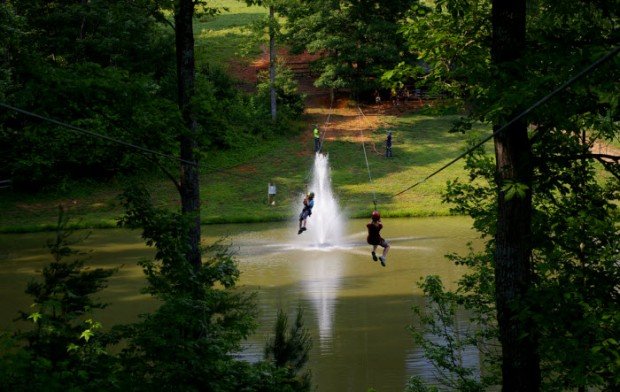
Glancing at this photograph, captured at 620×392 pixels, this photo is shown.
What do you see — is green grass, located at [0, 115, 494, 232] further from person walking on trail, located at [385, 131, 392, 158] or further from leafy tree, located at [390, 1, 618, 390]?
leafy tree, located at [390, 1, 618, 390]

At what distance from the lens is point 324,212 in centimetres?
3033

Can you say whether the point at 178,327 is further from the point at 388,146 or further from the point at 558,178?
the point at 388,146

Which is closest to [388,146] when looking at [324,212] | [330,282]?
[324,212]

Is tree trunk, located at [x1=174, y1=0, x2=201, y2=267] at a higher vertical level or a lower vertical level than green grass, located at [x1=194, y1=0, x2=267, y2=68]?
lower

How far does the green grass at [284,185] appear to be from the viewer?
1200 inches

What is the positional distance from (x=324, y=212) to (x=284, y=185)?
13.8 feet

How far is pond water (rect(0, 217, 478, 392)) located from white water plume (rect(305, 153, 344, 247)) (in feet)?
0.90

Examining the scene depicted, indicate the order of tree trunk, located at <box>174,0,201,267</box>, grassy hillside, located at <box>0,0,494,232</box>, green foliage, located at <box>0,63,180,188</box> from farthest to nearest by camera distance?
grassy hillside, located at <box>0,0,494,232</box>, tree trunk, located at <box>174,0,201,267</box>, green foliage, located at <box>0,63,180,188</box>

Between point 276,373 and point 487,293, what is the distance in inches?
165

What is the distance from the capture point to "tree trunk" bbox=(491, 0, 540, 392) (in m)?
7.27

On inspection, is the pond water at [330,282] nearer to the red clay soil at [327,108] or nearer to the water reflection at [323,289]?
the water reflection at [323,289]

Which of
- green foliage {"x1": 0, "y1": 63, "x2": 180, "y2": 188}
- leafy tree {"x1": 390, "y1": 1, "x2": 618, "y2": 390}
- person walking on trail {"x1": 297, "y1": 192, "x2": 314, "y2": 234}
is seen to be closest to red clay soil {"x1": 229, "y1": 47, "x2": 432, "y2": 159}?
person walking on trail {"x1": 297, "y1": 192, "x2": 314, "y2": 234}

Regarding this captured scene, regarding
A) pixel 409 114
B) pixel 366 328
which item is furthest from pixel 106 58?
pixel 366 328

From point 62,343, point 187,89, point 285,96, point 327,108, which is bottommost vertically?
point 62,343
